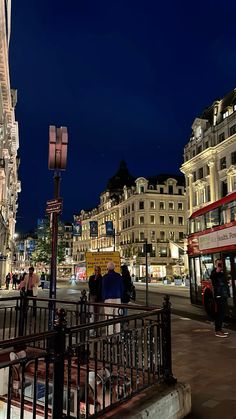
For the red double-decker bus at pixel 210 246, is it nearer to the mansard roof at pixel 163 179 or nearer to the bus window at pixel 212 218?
the bus window at pixel 212 218

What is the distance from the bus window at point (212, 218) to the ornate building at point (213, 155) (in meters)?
30.6

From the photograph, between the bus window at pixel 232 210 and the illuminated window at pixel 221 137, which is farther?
the illuminated window at pixel 221 137

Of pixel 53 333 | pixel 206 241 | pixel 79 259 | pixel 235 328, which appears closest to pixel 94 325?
pixel 53 333

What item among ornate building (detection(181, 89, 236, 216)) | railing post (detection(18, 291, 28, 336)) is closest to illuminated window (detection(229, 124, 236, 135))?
ornate building (detection(181, 89, 236, 216))

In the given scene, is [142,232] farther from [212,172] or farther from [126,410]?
[126,410]

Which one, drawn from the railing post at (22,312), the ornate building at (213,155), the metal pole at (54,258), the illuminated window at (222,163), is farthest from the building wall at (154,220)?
the railing post at (22,312)

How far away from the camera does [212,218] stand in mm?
16375

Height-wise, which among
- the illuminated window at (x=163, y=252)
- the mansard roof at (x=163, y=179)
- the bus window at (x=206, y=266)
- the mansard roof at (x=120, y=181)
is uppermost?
the mansard roof at (x=120, y=181)

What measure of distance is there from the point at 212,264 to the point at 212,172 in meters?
36.4

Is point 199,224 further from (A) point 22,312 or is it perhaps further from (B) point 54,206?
(A) point 22,312

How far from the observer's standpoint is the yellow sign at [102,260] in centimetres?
1806

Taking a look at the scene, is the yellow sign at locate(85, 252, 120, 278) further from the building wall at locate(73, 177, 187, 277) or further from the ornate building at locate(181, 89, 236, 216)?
the building wall at locate(73, 177, 187, 277)

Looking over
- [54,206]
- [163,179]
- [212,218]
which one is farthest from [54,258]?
[163,179]

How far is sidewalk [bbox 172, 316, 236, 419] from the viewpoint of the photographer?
17.8 ft
